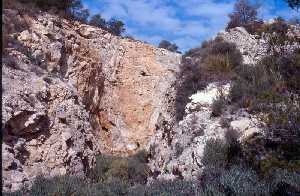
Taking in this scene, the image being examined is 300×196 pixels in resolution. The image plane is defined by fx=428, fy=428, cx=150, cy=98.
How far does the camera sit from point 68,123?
13.2 metres

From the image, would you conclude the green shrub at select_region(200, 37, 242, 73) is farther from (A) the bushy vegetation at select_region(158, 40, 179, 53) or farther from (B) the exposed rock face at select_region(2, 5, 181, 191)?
(A) the bushy vegetation at select_region(158, 40, 179, 53)

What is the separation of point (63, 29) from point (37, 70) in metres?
4.08

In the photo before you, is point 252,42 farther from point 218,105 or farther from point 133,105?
point 133,105

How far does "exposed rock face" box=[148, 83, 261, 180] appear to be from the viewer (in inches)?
456

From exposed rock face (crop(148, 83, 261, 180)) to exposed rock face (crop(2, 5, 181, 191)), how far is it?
7.46 ft

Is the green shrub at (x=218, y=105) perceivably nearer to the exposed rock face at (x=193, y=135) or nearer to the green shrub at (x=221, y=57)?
the exposed rock face at (x=193, y=135)

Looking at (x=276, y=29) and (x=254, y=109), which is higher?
(x=276, y=29)

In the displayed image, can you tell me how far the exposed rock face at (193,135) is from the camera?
456 inches

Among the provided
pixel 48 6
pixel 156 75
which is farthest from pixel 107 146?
pixel 48 6

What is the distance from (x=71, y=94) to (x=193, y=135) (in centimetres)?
429

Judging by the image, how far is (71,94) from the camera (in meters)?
14.1

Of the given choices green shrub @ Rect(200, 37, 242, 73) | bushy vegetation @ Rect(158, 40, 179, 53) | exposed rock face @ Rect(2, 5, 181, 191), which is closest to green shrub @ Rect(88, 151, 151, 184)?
exposed rock face @ Rect(2, 5, 181, 191)

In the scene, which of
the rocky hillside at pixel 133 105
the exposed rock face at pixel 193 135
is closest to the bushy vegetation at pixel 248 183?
the rocky hillside at pixel 133 105

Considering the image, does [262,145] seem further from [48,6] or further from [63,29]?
[48,6]
